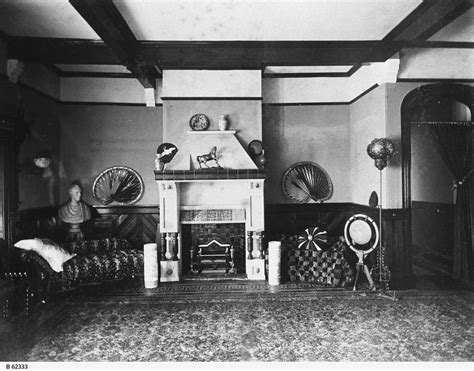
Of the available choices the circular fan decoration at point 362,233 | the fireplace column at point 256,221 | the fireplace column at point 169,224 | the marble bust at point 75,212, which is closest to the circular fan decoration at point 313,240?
the fireplace column at point 256,221

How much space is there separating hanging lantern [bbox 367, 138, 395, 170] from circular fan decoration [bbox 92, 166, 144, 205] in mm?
3743

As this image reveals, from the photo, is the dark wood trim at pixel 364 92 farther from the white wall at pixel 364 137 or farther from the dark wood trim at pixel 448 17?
the dark wood trim at pixel 448 17

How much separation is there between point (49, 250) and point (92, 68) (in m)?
2.90

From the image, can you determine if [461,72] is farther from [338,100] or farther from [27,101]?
[27,101]

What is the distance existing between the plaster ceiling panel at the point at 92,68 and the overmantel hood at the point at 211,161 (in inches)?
67.3

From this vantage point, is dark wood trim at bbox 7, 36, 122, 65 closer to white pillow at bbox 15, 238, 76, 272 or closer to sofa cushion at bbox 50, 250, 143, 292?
white pillow at bbox 15, 238, 76, 272

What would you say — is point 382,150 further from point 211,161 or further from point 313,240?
point 211,161

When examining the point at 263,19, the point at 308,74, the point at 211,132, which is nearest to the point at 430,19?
the point at 263,19

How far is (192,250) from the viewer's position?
531cm

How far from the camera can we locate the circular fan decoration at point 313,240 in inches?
203

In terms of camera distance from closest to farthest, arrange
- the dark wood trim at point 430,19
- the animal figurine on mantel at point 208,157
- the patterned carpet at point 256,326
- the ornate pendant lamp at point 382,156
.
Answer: the patterned carpet at point 256,326, the dark wood trim at point 430,19, the ornate pendant lamp at point 382,156, the animal figurine on mantel at point 208,157

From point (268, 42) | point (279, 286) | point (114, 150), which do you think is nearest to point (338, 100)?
point (268, 42)

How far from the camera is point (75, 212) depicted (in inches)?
225

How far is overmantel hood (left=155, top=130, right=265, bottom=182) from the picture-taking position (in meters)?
4.94
